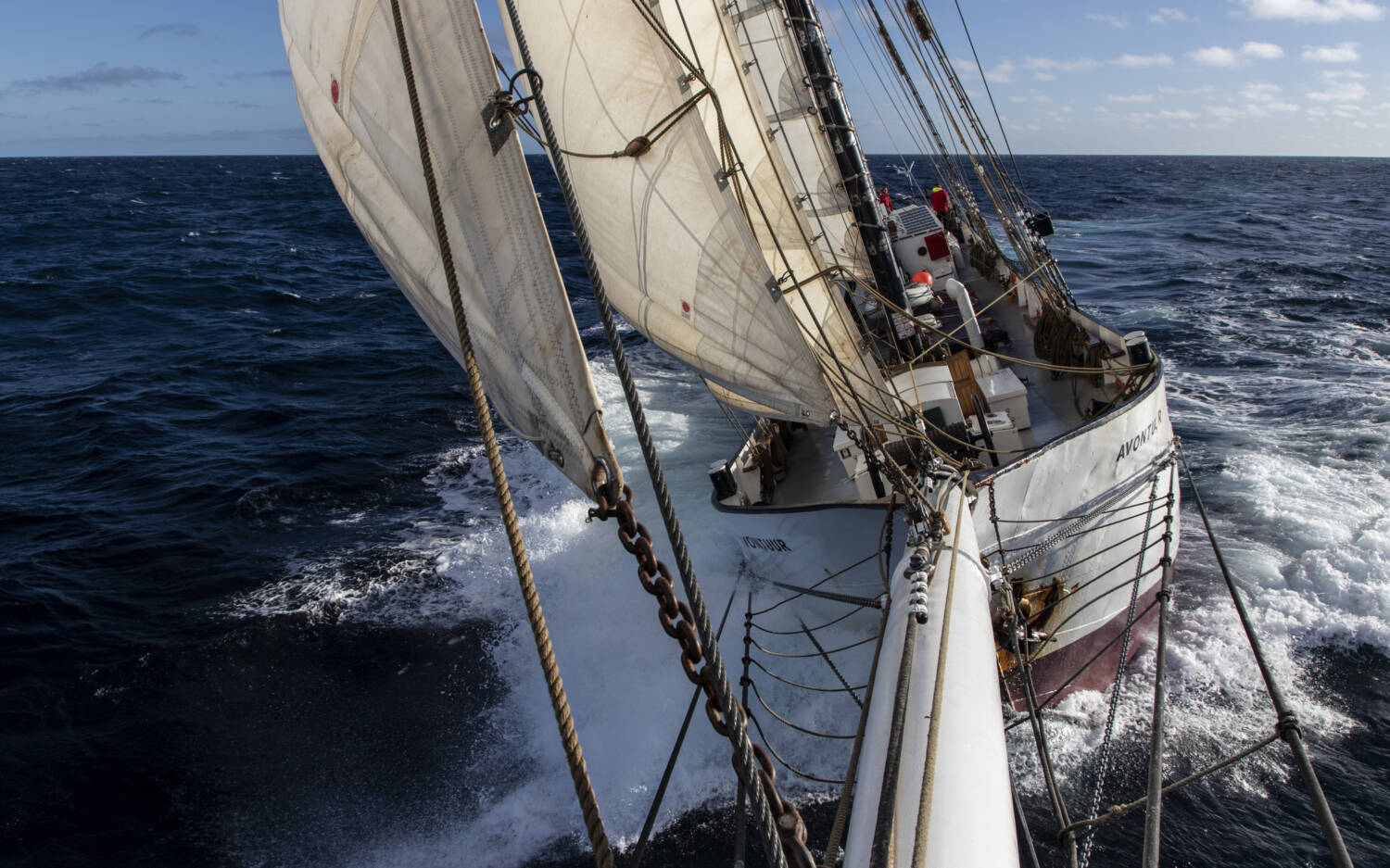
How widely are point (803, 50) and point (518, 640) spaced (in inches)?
391

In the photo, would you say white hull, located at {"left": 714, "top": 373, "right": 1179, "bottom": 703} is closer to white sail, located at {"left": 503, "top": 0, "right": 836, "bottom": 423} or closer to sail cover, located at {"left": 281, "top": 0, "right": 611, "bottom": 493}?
white sail, located at {"left": 503, "top": 0, "right": 836, "bottom": 423}

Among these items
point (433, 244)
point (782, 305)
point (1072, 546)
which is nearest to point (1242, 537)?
point (1072, 546)

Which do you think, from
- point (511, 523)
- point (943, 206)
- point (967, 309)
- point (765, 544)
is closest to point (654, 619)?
point (765, 544)

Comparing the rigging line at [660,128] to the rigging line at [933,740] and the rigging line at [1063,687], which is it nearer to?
the rigging line at [933,740]

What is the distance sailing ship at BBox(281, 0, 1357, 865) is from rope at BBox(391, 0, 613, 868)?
27 millimetres

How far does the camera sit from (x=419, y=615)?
37.9 ft

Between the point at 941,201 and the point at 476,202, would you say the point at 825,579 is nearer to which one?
the point at 476,202

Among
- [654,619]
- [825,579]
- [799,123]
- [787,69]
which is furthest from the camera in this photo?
[799,123]

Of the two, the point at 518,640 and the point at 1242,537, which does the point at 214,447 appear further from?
the point at 1242,537

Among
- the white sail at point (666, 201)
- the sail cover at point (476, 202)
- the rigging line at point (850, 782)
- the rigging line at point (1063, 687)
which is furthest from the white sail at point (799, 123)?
the rigging line at point (850, 782)

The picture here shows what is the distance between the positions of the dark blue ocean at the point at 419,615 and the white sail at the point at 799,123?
505 cm

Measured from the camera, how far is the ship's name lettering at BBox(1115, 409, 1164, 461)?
8.67m

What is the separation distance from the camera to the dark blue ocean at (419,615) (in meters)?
8.17

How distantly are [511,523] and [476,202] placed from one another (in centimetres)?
162
